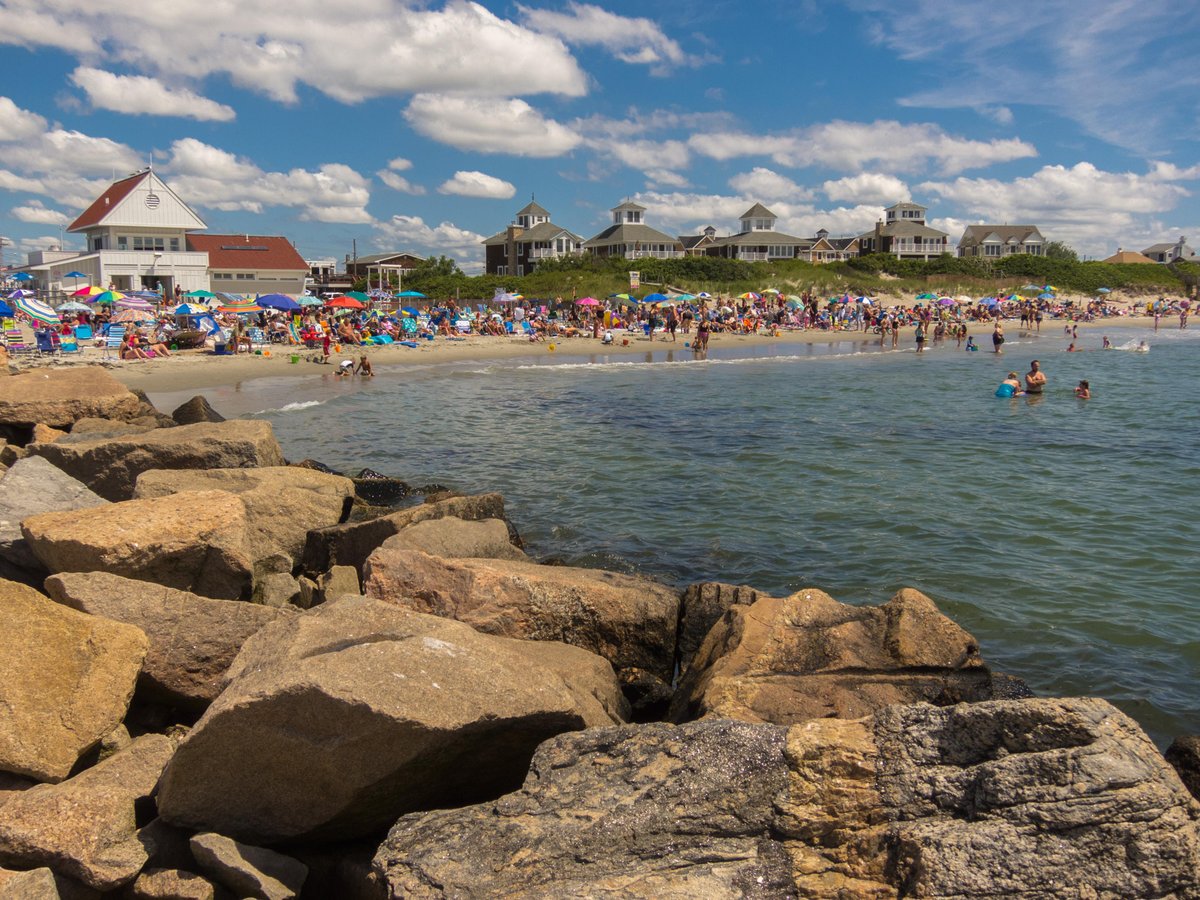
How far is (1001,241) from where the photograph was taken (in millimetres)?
109812

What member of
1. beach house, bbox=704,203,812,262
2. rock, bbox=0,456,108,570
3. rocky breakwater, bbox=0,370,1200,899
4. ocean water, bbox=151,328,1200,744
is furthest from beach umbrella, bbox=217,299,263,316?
beach house, bbox=704,203,812,262

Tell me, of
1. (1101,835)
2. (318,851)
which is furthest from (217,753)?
(1101,835)

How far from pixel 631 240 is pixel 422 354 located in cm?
5266

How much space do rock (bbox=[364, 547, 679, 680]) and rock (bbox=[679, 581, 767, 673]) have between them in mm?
257

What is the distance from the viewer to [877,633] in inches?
210

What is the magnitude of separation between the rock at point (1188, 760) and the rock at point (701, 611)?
2.70 meters

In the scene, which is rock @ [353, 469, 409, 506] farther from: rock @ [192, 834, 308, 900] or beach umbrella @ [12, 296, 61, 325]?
beach umbrella @ [12, 296, 61, 325]

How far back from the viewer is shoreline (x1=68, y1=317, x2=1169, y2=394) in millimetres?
25984

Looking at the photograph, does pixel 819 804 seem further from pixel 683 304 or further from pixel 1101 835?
pixel 683 304

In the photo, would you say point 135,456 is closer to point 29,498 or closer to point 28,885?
point 29,498

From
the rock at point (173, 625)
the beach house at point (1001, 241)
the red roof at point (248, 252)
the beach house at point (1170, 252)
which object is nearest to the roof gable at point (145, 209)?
the red roof at point (248, 252)

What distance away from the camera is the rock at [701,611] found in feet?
21.8

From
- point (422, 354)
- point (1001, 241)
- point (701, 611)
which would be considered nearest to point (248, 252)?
point (422, 354)

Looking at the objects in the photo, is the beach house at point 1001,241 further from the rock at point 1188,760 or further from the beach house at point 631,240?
the rock at point 1188,760
